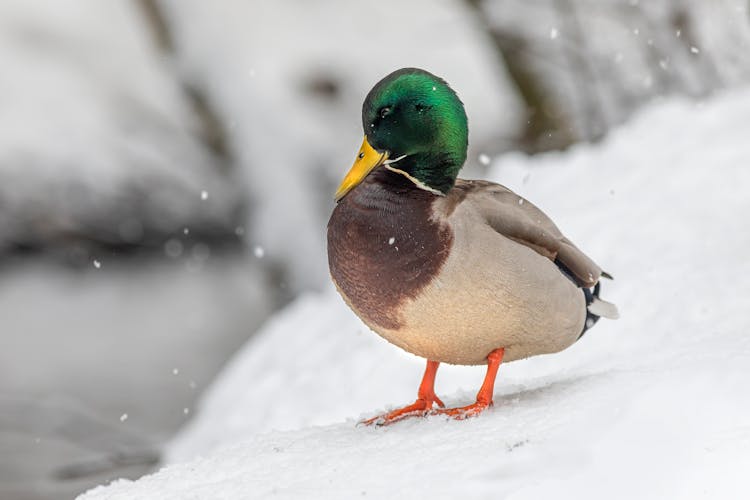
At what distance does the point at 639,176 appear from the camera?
4586mm

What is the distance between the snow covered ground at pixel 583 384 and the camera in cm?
186

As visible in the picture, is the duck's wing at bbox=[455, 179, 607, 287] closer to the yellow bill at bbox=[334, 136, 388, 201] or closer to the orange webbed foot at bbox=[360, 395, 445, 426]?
A: the yellow bill at bbox=[334, 136, 388, 201]

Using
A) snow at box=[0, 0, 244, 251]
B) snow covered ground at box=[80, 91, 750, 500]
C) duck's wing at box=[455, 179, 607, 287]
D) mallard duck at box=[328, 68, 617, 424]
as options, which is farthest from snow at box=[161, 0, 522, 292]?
mallard duck at box=[328, 68, 617, 424]

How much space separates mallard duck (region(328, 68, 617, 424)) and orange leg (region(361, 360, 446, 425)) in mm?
96

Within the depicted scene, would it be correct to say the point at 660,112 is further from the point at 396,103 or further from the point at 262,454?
the point at 262,454

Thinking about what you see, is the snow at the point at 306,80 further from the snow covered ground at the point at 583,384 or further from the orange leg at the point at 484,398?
the orange leg at the point at 484,398

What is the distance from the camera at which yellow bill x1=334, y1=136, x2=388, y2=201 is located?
7.75 feet

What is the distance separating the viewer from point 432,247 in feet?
7.59

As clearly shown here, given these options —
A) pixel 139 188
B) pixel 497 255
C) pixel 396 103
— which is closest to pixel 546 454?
pixel 497 255

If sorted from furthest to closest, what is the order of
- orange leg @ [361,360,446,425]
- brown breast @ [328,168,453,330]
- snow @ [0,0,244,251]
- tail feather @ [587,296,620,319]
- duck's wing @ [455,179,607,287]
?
1. snow @ [0,0,244,251]
2. tail feather @ [587,296,620,319]
3. orange leg @ [361,360,446,425]
4. duck's wing @ [455,179,607,287]
5. brown breast @ [328,168,453,330]

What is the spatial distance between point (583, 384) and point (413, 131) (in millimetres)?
712

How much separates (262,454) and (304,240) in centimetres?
413

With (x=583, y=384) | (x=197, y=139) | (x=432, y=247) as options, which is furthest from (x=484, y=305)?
(x=197, y=139)

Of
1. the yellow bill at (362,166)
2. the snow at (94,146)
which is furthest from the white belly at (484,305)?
the snow at (94,146)
